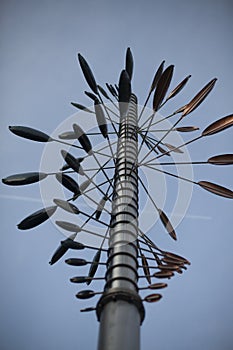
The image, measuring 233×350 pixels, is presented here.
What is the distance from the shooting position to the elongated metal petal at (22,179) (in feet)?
7.14

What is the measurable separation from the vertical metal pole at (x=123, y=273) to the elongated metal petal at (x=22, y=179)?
0.44 m

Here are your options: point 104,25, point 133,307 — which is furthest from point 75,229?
point 104,25

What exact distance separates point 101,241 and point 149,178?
73 centimetres

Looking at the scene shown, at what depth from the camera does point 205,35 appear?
5414mm

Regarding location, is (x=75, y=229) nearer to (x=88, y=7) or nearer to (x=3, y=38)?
(x=3, y=38)

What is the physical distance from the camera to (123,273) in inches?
64.7

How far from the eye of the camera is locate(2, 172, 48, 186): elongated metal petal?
85.7 inches

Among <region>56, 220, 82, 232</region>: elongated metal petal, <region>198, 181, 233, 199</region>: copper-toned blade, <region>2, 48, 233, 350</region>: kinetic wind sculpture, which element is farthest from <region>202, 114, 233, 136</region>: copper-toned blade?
<region>56, 220, 82, 232</region>: elongated metal petal

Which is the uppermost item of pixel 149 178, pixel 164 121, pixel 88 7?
pixel 88 7

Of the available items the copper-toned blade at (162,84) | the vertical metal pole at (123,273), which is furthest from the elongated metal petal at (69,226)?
the copper-toned blade at (162,84)

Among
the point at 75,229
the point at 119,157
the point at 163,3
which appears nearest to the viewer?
the point at 75,229

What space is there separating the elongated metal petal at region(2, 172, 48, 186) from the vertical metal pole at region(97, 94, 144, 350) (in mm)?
443

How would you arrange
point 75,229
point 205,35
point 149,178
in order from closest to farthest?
point 75,229 → point 149,178 → point 205,35

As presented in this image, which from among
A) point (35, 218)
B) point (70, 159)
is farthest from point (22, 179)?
point (70, 159)
